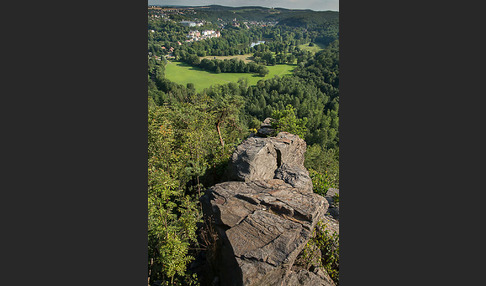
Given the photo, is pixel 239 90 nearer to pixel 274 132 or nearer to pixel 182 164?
pixel 274 132

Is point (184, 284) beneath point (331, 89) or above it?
beneath

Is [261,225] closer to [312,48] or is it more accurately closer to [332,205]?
[332,205]

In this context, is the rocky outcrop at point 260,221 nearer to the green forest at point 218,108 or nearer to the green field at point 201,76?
the green forest at point 218,108

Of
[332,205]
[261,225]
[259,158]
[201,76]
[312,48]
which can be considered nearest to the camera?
[261,225]

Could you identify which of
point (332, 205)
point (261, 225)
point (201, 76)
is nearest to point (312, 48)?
point (201, 76)

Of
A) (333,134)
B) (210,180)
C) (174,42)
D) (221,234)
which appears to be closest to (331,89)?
(333,134)

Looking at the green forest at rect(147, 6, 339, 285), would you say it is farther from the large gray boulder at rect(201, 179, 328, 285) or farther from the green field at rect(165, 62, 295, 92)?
the green field at rect(165, 62, 295, 92)

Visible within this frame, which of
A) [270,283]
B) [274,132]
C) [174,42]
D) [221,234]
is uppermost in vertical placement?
[174,42]
